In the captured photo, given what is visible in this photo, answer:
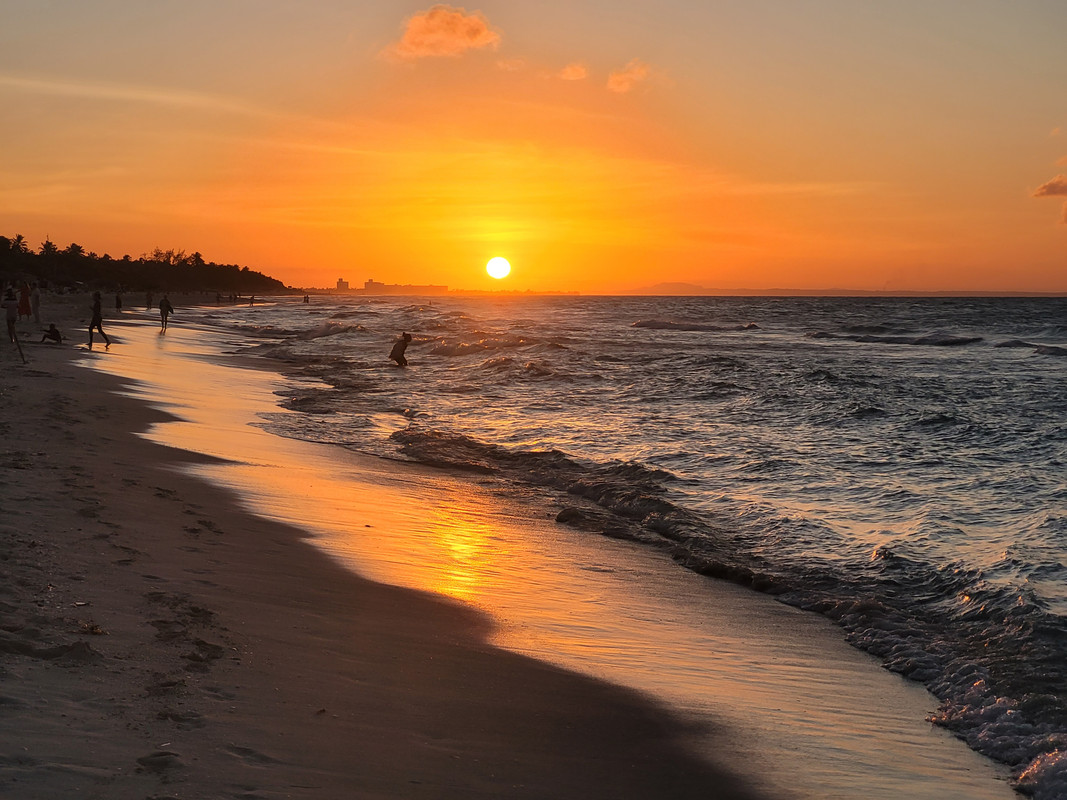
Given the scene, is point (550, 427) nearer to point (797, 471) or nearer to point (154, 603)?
point (797, 471)

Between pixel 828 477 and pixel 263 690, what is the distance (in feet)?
32.7

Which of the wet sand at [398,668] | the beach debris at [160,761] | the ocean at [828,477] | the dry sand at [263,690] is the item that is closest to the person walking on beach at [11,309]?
the ocean at [828,477]

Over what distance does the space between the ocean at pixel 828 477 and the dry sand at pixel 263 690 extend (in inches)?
102

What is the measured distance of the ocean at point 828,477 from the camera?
21.4 ft

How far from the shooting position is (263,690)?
4.57 metres

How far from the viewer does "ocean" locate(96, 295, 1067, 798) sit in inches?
257

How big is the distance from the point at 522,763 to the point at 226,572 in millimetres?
3529

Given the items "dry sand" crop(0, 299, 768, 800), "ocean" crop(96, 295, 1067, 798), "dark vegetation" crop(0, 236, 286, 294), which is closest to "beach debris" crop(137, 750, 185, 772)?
"dry sand" crop(0, 299, 768, 800)

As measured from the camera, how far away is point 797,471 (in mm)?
12930

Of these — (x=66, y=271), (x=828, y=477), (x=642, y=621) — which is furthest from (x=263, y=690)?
(x=66, y=271)

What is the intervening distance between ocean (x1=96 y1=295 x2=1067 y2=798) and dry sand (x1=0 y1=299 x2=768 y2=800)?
2.59 m

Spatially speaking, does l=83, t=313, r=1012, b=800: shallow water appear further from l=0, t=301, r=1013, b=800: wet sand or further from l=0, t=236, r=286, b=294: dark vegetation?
l=0, t=236, r=286, b=294: dark vegetation

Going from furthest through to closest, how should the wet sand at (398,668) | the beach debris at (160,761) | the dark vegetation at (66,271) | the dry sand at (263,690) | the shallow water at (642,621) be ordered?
the dark vegetation at (66,271)
the shallow water at (642,621)
the wet sand at (398,668)
the dry sand at (263,690)
the beach debris at (160,761)

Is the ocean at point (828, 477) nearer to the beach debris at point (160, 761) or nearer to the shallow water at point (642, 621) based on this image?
the shallow water at point (642, 621)
